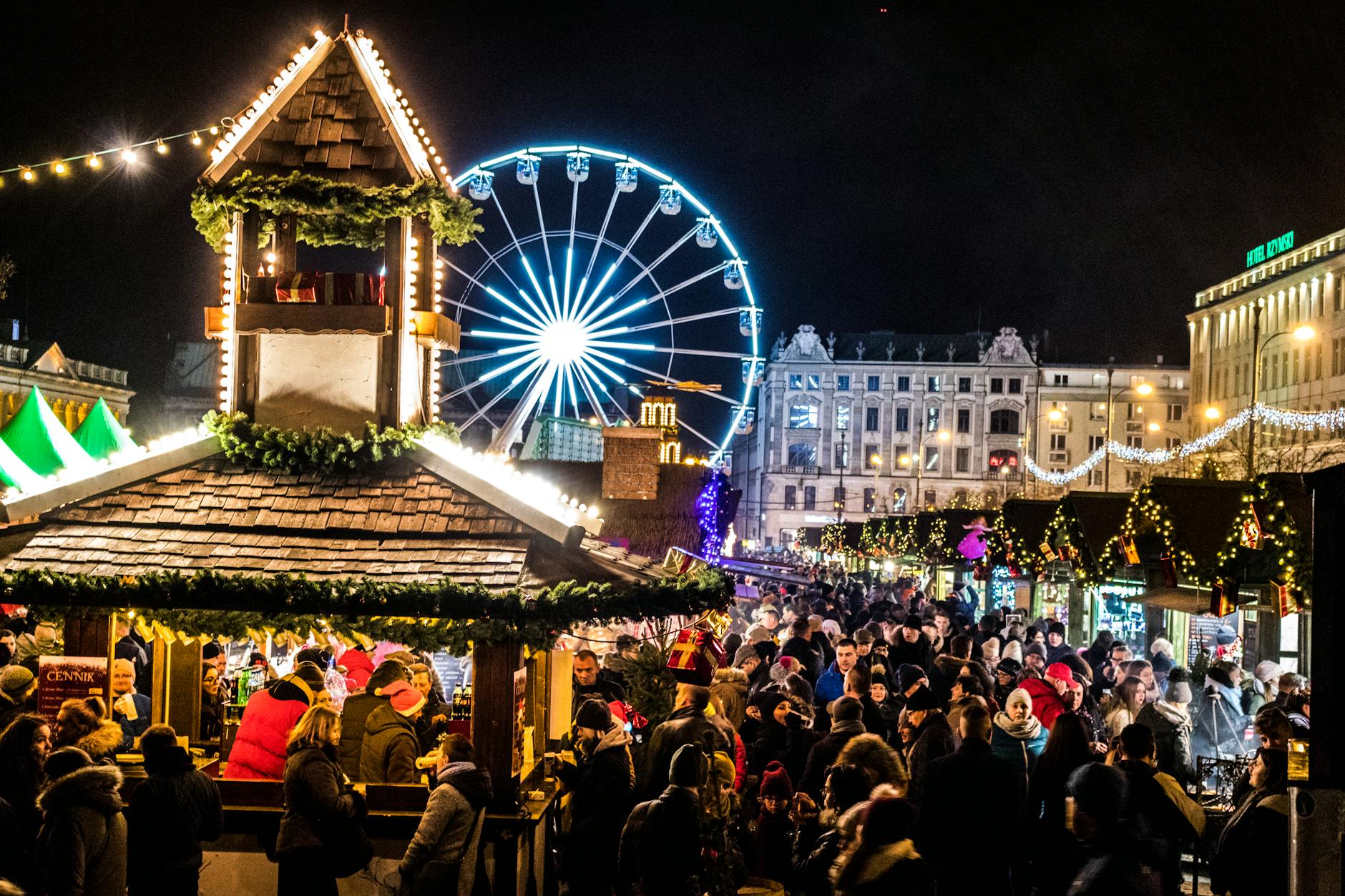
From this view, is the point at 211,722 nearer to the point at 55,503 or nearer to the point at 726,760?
the point at 55,503

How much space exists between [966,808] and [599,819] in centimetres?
200

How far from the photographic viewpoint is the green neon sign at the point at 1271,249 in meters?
70.1

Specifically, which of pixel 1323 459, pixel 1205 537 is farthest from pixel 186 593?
pixel 1323 459

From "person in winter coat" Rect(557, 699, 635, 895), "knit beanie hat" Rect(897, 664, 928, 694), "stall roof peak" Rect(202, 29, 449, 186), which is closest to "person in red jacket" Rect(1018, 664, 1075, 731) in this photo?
"knit beanie hat" Rect(897, 664, 928, 694)

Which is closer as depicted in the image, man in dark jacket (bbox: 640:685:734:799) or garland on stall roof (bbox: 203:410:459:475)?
man in dark jacket (bbox: 640:685:734:799)

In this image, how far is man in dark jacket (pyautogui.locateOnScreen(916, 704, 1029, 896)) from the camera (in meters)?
6.77

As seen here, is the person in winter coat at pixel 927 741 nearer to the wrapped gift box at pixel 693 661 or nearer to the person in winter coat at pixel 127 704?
the wrapped gift box at pixel 693 661

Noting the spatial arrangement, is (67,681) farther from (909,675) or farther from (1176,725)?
(1176,725)

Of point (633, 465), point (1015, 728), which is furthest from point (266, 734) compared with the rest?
point (633, 465)

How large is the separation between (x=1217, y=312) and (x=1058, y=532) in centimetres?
6987

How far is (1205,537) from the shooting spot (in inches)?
520

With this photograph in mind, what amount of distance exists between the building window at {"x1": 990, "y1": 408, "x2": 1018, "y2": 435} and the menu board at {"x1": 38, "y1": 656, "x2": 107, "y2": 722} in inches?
3664

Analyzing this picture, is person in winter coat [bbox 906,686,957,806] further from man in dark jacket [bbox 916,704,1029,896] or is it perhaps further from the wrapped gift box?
the wrapped gift box

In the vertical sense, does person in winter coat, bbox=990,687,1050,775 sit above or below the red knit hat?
below
